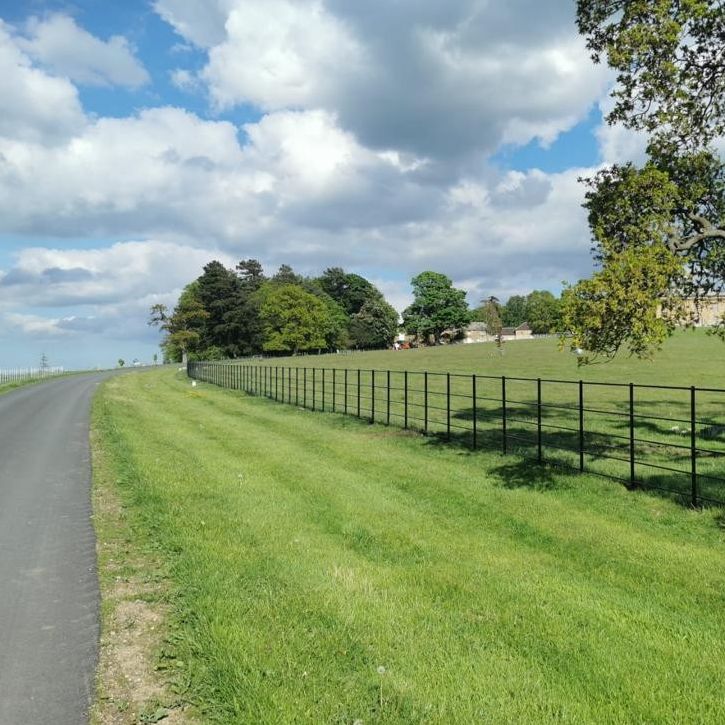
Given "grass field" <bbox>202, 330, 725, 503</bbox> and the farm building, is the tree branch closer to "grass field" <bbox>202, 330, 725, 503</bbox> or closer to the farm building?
"grass field" <bbox>202, 330, 725, 503</bbox>

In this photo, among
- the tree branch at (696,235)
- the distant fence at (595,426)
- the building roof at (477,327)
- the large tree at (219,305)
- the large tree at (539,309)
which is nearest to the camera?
the distant fence at (595,426)

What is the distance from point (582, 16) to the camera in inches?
656

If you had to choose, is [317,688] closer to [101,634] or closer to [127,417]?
[101,634]

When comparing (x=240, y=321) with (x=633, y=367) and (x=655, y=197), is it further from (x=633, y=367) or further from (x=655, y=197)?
(x=655, y=197)

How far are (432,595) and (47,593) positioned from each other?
4.07 meters

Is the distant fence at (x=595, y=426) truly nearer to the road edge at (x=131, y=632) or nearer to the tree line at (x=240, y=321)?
the road edge at (x=131, y=632)

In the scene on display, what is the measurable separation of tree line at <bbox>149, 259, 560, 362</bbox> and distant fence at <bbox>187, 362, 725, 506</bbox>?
75.4 meters

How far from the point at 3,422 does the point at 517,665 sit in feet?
78.9

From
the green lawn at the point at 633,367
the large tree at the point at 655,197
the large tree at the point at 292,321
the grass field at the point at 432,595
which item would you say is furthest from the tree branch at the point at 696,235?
the large tree at the point at 292,321

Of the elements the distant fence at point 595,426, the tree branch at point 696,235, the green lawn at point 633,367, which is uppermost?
the tree branch at point 696,235

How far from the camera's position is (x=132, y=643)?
5.32 meters

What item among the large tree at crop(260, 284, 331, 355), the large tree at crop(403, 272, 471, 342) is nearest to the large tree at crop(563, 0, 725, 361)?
the large tree at crop(260, 284, 331, 355)

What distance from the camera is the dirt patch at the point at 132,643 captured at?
171 inches

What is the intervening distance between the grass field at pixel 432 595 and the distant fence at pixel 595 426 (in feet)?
4.02
